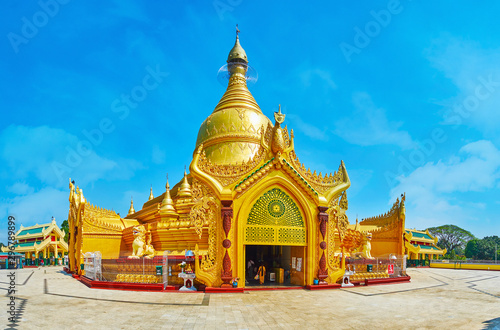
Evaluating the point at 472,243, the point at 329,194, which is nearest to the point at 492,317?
the point at 329,194

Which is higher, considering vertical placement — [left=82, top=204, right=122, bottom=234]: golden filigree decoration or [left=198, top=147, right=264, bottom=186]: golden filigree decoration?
[left=198, top=147, right=264, bottom=186]: golden filigree decoration

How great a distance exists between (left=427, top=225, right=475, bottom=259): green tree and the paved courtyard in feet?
204

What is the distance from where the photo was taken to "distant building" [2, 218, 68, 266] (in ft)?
141

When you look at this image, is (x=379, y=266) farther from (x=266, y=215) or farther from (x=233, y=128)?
(x=233, y=128)

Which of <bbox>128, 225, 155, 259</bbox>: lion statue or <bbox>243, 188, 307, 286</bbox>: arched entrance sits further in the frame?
<bbox>128, 225, 155, 259</bbox>: lion statue

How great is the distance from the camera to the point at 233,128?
26281 millimetres

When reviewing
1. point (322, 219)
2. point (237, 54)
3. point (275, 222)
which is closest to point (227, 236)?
point (275, 222)

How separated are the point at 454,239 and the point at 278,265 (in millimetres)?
63630

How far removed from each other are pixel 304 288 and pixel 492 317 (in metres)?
7.14

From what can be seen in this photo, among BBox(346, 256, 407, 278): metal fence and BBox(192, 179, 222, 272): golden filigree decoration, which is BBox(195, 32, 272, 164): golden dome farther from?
BBox(346, 256, 407, 278): metal fence

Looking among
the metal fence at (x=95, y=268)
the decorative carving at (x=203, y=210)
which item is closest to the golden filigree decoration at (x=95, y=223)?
the metal fence at (x=95, y=268)

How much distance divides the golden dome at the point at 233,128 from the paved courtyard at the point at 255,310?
12783mm

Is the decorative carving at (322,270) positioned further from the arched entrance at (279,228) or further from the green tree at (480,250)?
the green tree at (480,250)

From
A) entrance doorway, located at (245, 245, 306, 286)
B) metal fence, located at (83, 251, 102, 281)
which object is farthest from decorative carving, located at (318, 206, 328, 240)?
metal fence, located at (83, 251, 102, 281)
